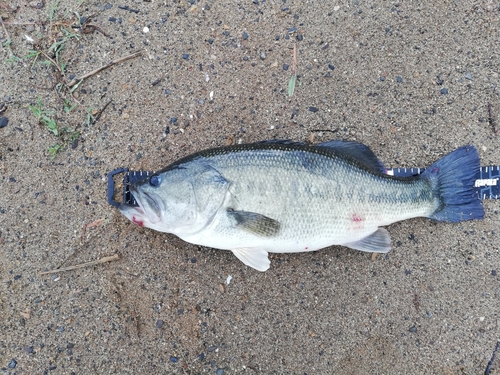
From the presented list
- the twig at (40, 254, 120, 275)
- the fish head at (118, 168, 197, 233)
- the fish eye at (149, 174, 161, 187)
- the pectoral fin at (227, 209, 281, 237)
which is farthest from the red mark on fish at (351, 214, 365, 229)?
the twig at (40, 254, 120, 275)

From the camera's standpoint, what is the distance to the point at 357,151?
2893 mm

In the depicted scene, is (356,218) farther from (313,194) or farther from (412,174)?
(412,174)

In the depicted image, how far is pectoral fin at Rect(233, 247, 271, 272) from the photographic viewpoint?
8.96 ft

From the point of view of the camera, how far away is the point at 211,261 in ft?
9.93

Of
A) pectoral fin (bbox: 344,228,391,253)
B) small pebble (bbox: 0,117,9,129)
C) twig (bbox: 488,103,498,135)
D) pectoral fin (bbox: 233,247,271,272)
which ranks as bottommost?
pectoral fin (bbox: 233,247,271,272)

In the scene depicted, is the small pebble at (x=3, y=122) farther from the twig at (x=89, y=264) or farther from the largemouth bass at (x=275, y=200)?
the largemouth bass at (x=275, y=200)

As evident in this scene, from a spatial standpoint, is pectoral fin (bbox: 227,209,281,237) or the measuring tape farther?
the measuring tape

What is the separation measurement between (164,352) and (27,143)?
85.8 inches

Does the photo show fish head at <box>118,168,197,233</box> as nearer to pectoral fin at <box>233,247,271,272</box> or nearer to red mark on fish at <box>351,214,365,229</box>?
pectoral fin at <box>233,247,271,272</box>

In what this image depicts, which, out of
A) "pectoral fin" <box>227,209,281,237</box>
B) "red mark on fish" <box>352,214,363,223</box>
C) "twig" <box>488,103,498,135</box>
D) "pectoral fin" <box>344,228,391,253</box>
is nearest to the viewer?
"pectoral fin" <box>227,209,281,237</box>

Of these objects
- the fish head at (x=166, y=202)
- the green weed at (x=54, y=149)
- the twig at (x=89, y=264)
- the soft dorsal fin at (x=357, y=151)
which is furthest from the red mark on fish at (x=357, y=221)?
the green weed at (x=54, y=149)

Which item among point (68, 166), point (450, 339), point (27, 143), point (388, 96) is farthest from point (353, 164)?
point (27, 143)

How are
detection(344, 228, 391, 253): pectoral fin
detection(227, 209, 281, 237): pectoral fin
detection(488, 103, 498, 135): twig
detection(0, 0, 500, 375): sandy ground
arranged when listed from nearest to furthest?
detection(227, 209, 281, 237): pectoral fin
detection(344, 228, 391, 253): pectoral fin
detection(0, 0, 500, 375): sandy ground
detection(488, 103, 498, 135): twig

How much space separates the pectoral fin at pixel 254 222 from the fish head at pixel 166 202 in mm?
313
